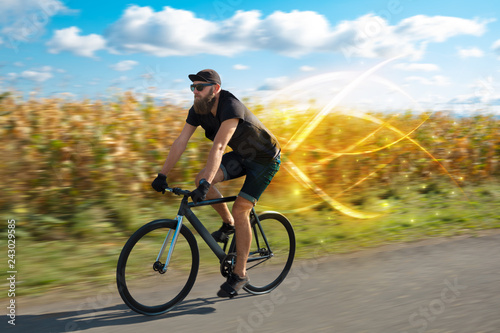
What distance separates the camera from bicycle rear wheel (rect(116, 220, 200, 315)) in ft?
12.3

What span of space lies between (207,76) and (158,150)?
12.4 ft

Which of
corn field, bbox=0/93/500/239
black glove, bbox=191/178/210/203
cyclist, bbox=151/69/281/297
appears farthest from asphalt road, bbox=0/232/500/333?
corn field, bbox=0/93/500/239

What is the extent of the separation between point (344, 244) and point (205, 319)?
9.03ft

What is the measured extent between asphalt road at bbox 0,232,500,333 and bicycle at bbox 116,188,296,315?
0.41 feet

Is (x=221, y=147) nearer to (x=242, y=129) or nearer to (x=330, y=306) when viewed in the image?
(x=242, y=129)

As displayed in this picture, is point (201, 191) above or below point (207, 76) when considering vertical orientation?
below

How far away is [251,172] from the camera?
4.29m

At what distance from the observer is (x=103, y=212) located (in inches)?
244

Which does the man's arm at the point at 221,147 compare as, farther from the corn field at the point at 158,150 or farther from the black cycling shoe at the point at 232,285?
the corn field at the point at 158,150

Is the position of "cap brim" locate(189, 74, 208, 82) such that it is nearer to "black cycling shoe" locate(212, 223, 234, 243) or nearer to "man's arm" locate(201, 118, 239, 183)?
"man's arm" locate(201, 118, 239, 183)

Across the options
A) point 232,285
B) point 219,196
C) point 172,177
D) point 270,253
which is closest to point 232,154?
point 219,196

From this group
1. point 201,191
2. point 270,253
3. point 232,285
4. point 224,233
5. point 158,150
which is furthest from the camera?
point 158,150

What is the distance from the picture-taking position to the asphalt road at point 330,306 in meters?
3.60

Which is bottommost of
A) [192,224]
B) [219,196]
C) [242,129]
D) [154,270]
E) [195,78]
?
[154,270]
